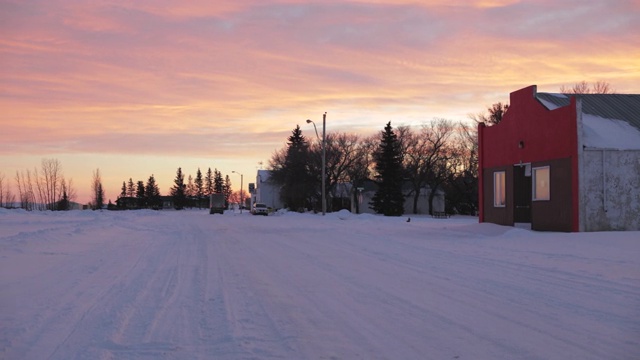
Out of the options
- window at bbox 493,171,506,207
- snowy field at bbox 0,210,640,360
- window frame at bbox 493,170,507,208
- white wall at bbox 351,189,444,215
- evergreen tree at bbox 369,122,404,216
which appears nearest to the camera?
snowy field at bbox 0,210,640,360

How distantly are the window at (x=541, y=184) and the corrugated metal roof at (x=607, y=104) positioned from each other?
270 cm

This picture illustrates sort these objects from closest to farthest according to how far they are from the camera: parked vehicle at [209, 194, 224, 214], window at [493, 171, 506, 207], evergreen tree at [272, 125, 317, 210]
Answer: window at [493, 171, 506, 207]
evergreen tree at [272, 125, 317, 210]
parked vehicle at [209, 194, 224, 214]

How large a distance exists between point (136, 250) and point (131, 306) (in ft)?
31.8

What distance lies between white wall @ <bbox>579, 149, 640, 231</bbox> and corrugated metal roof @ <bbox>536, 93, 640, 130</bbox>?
11.0 feet

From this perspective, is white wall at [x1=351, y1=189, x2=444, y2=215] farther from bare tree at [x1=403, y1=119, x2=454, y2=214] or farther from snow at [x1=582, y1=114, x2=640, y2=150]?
snow at [x1=582, y1=114, x2=640, y2=150]

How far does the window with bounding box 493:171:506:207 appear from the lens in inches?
1051

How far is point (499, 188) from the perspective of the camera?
88.9ft

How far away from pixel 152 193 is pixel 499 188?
14661cm

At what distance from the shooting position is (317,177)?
70812mm

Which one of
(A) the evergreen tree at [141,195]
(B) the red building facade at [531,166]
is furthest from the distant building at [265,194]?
(B) the red building facade at [531,166]

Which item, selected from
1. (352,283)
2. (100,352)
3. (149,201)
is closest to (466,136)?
(352,283)

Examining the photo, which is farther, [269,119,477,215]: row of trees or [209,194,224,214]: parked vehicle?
[209,194,224,214]: parked vehicle

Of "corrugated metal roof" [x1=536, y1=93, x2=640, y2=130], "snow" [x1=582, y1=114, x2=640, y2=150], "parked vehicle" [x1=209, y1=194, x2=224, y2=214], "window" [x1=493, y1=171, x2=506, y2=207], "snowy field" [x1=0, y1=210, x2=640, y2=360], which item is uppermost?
"corrugated metal roof" [x1=536, y1=93, x2=640, y2=130]

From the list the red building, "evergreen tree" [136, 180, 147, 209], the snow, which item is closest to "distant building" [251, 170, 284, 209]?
"evergreen tree" [136, 180, 147, 209]
